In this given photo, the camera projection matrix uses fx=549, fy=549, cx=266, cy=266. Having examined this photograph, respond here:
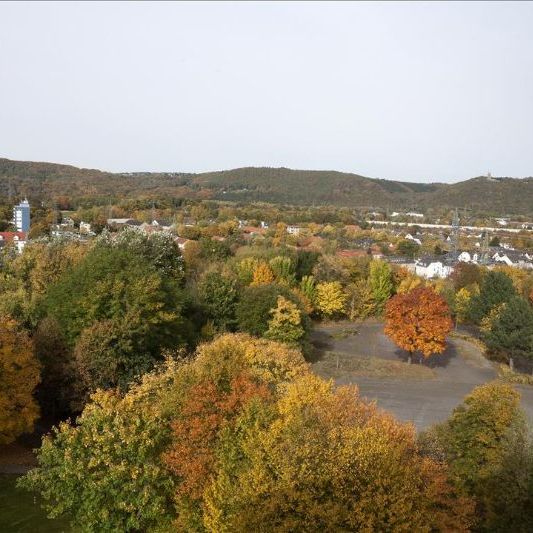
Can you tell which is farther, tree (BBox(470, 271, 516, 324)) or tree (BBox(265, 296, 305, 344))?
tree (BBox(470, 271, 516, 324))

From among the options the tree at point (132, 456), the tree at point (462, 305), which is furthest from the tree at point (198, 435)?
the tree at point (462, 305)

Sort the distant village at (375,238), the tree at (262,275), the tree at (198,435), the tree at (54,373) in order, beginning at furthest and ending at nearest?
1. the distant village at (375,238)
2. the tree at (262,275)
3. the tree at (54,373)
4. the tree at (198,435)

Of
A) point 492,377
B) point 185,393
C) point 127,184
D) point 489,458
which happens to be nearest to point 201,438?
point 185,393

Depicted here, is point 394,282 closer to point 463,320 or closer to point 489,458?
point 463,320

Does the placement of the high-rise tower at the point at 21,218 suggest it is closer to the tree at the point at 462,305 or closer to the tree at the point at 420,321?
the tree at the point at 462,305

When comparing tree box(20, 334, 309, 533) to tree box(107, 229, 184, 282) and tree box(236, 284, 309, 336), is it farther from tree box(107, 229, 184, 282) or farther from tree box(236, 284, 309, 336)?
tree box(107, 229, 184, 282)

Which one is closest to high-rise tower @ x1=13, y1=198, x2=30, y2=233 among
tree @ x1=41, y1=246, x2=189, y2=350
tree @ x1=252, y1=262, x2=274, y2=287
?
tree @ x1=252, y1=262, x2=274, y2=287
